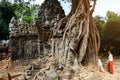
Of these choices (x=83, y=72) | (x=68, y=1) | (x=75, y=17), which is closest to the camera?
(x=83, y=72)

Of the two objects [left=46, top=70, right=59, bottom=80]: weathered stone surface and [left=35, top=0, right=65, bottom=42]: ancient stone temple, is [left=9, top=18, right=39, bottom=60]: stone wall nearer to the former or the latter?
[left=35, top=0, right=65, bottom=42]: ancient stone temple

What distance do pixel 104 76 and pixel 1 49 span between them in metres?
8.64

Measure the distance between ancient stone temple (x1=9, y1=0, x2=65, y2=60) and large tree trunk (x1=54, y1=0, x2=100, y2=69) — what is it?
3.32 meters

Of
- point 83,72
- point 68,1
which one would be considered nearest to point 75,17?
point 83,72

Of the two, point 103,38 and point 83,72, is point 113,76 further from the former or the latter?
point 103,38

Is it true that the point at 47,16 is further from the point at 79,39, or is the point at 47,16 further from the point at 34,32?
the point at 79,39

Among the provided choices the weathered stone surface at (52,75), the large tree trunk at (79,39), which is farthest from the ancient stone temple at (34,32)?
the weathered stone surface at (52,75)

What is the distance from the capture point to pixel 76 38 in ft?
33.0

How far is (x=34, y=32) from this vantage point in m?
14.4

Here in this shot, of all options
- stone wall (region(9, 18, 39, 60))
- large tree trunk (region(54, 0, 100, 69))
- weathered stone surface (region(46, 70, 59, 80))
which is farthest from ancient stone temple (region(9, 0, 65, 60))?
weathered stone surface (region(46, 70, 59, 80))

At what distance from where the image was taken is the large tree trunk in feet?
32.9

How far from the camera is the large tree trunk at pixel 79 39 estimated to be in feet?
32.9

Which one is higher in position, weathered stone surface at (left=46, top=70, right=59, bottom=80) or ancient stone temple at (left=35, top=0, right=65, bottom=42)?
ancient stone temple at (left=35, top=0, right=65, bottom=42)

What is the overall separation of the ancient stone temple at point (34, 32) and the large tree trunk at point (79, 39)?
3318 mm
